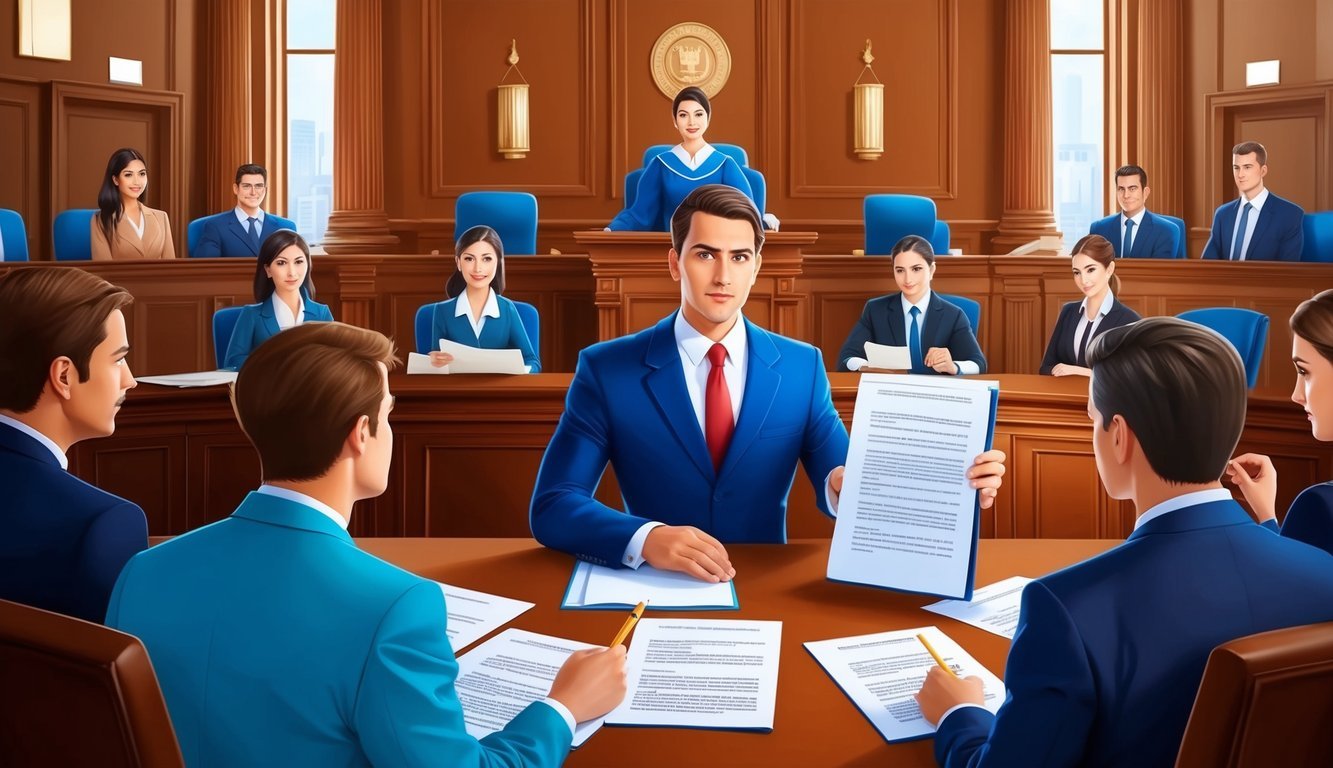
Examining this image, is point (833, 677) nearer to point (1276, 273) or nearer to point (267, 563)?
point (267, 563)

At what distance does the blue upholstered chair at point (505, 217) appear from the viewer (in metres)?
7.45

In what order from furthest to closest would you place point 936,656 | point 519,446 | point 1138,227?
1. point 1138,227
2. point 519,446
3. point 936,656

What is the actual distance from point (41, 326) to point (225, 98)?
329 inches

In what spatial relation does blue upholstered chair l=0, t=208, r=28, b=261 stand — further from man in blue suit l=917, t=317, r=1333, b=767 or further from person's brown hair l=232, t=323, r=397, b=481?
man in blue suit l=917, t=317, r=1333, b=767

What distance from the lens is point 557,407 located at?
3770 mm

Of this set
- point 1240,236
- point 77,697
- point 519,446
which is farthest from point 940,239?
point 77,697

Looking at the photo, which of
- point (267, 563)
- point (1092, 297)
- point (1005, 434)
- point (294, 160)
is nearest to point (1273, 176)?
point (1092, 297)

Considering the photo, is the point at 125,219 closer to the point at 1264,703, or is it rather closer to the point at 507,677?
the point at 507,677

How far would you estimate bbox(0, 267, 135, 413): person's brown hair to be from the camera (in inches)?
65.9

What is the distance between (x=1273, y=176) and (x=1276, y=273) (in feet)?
9.47

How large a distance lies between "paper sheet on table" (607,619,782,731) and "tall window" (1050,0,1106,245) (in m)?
9.34

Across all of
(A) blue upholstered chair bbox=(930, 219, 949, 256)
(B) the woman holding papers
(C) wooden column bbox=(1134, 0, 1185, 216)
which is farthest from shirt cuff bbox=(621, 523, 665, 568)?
(C) wooden column bbox=(1134, 0, 1185, 216)

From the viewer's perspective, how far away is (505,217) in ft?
24.6

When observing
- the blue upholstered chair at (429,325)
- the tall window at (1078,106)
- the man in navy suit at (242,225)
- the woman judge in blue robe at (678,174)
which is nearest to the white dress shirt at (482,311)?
the blue upholstered chair at (429,325)
